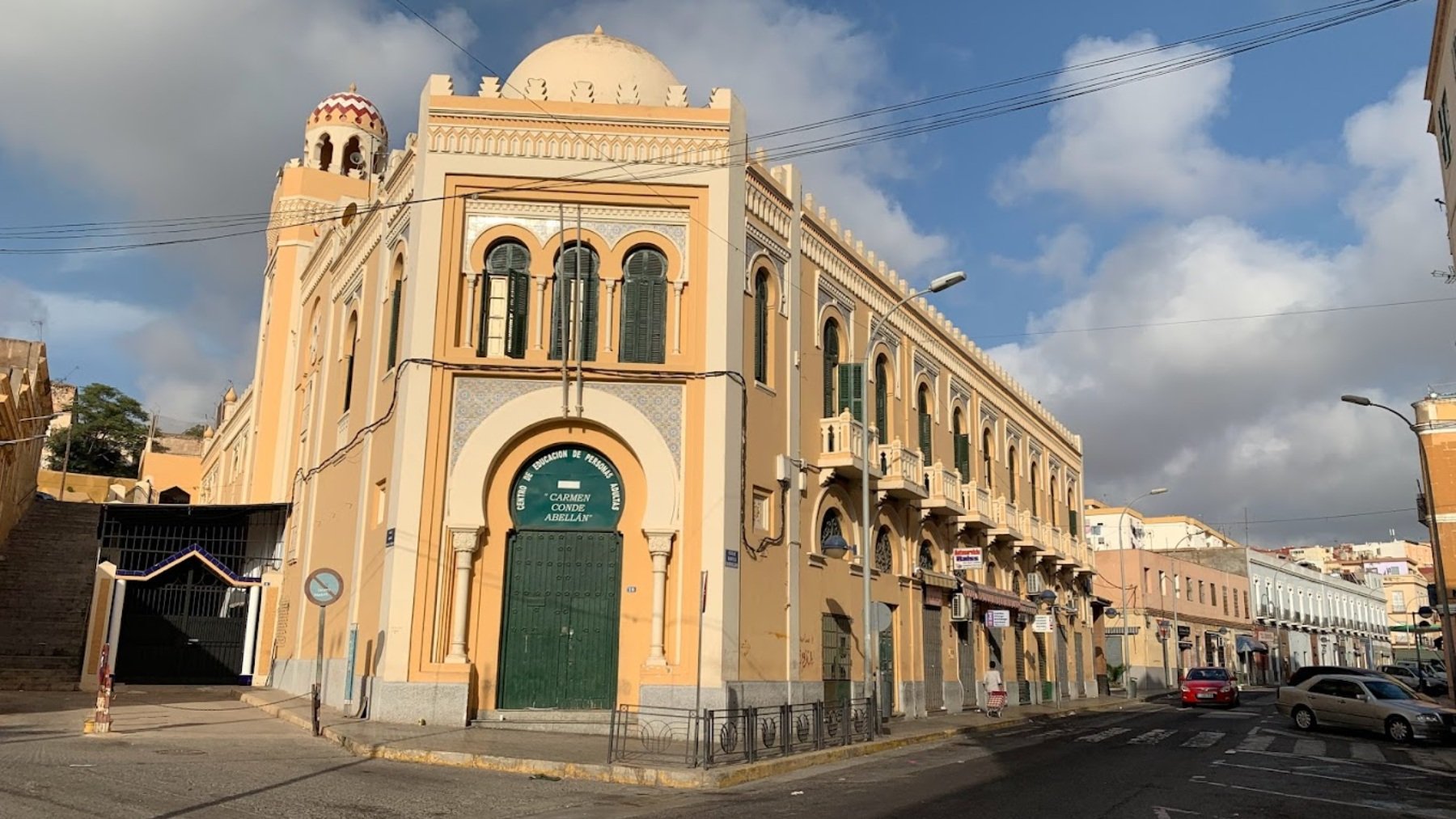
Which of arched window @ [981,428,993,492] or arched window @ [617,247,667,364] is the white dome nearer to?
arched window @ [617,247,667,364]

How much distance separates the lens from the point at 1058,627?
133 ft

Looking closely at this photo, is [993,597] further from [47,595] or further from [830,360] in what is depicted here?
[47,595]

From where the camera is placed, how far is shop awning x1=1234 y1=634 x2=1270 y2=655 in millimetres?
66500

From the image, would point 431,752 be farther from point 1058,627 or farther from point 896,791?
point 1058,627

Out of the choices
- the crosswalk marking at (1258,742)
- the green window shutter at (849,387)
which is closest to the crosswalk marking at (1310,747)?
the crosswalk marking at (1258,742)

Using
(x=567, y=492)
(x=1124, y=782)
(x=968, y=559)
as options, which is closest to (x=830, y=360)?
(x=968, y=559)

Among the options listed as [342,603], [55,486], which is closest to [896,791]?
[342,603]

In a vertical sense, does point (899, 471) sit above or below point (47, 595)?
above

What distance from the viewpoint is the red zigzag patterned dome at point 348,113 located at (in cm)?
3700

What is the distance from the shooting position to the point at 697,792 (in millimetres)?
13102

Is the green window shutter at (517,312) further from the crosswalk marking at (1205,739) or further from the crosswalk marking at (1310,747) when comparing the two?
the crosswalk marking at (1310,747)

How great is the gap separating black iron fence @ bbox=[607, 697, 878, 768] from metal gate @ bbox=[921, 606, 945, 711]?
8.57 m

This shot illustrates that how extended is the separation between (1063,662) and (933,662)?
14406 millimetres

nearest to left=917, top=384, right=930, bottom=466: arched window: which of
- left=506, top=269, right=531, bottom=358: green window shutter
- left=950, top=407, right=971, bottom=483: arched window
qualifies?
left=950, top=407, right=971, bottom=483: arched window
